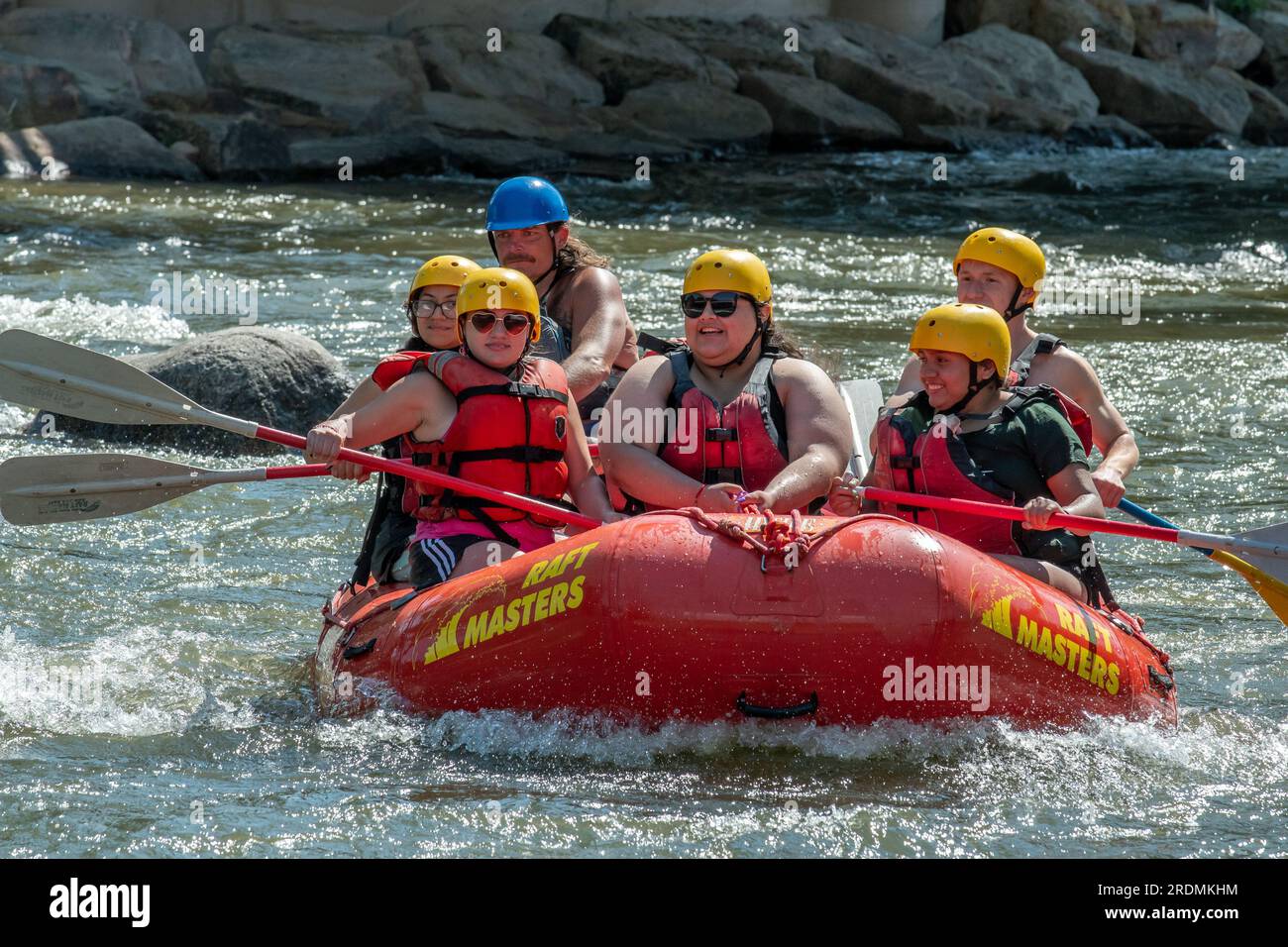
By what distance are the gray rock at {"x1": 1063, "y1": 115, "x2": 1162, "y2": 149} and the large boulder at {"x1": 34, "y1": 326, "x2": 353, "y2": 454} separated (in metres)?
15.5

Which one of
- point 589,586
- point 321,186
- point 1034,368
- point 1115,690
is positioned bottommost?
point 1115,690

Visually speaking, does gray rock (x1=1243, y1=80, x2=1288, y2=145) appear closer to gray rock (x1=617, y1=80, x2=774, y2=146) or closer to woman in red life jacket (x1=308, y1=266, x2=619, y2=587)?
gray rock (x1=617, y1=80, x2=774, y2=146)

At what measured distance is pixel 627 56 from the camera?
20.1 m

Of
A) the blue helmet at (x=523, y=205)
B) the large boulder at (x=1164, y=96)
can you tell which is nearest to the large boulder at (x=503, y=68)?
the large boulder at (x=1164, y=96)

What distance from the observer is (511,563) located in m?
4.67

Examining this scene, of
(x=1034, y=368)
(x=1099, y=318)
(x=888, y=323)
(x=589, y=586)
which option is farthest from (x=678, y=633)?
(x=1099, y=318)

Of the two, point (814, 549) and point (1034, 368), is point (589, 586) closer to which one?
point (814, 549)

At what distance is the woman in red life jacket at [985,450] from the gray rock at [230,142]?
13.2 meters

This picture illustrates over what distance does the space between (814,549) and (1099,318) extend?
8300mm

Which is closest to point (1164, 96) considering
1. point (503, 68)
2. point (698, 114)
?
point (698, 114)

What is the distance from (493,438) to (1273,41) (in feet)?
79.3

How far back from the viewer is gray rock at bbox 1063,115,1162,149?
73.0 ft

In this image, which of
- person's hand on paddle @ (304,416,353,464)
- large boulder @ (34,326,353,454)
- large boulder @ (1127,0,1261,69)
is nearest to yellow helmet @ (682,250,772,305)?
person's hand on paddle @ (304,416,353,464)
